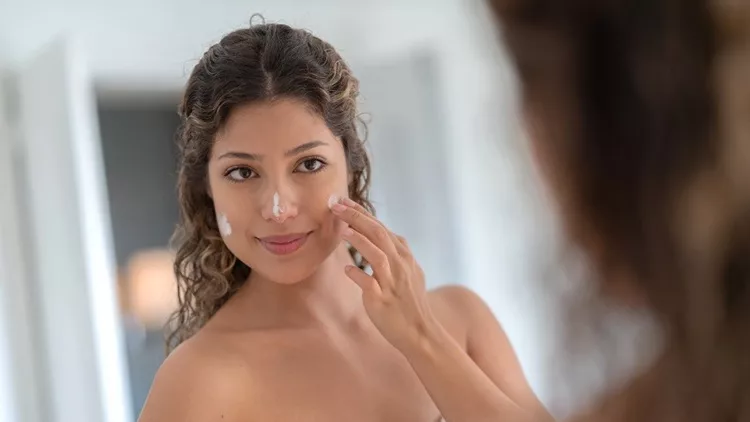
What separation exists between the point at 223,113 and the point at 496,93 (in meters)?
0.50

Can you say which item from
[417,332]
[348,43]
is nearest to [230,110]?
[417,332]

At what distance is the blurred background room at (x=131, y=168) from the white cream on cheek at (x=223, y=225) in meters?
0.38

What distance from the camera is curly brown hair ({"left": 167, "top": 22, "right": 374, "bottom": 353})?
83 cm

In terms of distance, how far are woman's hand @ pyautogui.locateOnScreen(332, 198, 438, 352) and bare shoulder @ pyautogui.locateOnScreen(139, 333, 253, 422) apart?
6.6 inches

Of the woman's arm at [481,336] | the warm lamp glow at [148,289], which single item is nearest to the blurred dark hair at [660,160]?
the woman's arm at [481,336]

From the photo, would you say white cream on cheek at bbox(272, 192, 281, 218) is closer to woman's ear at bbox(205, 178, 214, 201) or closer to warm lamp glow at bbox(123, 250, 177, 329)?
woman's ear at bbox(205, 178, 214, 201)

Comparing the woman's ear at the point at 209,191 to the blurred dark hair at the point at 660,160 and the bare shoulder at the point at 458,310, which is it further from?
the blurred dark hair at the point at 660,160

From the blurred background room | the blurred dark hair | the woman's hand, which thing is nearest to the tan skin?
the woman's hand

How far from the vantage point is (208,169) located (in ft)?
2.89

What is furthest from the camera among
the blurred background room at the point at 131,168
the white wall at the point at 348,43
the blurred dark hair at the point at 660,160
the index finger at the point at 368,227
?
the white wall at the point at 348,43

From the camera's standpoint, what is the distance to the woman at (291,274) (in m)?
0.78

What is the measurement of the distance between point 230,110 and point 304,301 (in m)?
0.24

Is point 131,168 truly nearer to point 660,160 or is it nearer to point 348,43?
point 348,43

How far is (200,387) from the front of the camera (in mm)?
787
